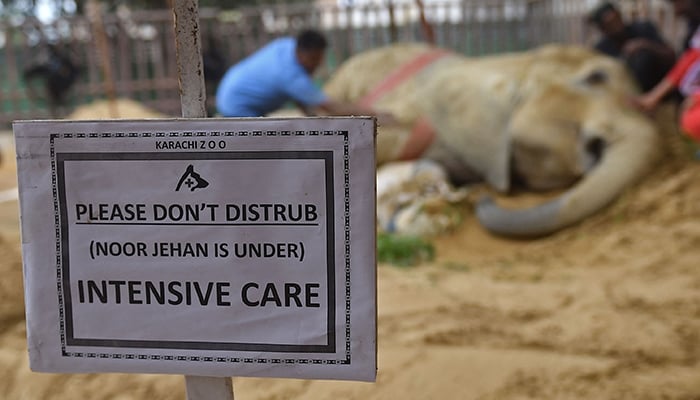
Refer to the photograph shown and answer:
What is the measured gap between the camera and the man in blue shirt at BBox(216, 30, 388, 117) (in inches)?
227

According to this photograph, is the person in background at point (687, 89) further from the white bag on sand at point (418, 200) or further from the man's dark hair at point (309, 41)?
the man's dark hair at point (309, 41)

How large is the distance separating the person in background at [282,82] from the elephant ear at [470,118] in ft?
Answer: 3.89

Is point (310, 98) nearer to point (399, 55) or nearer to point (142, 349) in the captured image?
point (399, 55)

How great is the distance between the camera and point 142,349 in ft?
5.32

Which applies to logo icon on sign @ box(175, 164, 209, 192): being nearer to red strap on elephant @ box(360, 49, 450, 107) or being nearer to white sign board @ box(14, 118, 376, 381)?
white sign board @ box(14, 118, 376, 381)

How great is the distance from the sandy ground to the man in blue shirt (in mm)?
1553

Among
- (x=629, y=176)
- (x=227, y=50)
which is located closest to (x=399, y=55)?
(x=629, y=176)

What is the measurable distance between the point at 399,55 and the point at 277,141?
21.0ft

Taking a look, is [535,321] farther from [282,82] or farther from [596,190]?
[282,82]

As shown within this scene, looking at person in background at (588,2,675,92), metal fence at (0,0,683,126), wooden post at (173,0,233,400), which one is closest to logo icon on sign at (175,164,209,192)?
wooden post at (173,0,233,400)

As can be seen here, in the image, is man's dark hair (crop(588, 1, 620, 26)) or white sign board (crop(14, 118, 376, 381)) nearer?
white sign board (crop(14, 118, 376, 381))

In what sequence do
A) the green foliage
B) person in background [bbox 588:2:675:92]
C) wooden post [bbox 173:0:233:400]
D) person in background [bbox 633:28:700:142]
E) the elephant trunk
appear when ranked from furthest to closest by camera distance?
person in background [bbox 588:2:675:92] → the elephant trunk → the green foliage → person in background [bbox 633:28:700:142] → wooden post [bbox 173:0:233:400]

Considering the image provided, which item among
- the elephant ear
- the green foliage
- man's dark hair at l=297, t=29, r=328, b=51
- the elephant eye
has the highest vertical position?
man's dark hair at l=297, t=29, r=328, b=51

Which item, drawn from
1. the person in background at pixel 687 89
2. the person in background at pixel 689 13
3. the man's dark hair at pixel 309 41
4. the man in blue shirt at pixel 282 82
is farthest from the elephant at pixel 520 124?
the man's dark hair at pixel 309 41
